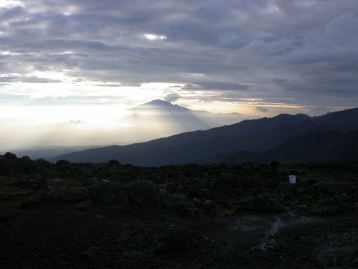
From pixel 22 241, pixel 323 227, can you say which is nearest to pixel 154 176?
pixel 323 227

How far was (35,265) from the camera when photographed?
1474cm

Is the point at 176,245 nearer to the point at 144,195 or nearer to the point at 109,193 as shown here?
the point at 144,195

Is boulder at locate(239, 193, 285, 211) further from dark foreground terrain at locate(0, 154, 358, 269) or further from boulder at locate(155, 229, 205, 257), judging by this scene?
boulder at locate(155, 229, 205, 257)

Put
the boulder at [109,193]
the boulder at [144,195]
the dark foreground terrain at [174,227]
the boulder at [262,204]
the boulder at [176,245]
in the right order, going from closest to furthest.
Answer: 1. the dark foreground terrain at [174,227]
2. the boulder at [176,245]
3. the boulder at [144,195]
4. the boulder at [109,193]
5. the boulder at [262,204]

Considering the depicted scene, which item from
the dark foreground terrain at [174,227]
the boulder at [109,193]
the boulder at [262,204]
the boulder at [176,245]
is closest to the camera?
the dark foreground terrain at [174,227]

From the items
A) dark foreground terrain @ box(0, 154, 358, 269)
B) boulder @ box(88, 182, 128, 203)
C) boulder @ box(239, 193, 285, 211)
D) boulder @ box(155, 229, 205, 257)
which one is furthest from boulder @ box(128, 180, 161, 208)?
boulder @ box(155, 229, 205, 257)

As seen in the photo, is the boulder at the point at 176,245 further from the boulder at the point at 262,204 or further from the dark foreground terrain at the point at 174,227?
the boulder at the point at 262,204

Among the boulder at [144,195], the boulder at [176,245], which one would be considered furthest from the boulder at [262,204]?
the boulder at [176,245]

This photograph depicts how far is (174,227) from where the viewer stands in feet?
67.1

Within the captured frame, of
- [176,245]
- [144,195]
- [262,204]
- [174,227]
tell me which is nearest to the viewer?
[176,245]

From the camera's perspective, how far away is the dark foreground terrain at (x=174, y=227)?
15.9 meters

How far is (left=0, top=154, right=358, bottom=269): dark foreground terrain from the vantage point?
15.9m

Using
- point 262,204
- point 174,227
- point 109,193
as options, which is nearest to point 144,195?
point 109,193

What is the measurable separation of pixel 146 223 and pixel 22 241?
18.5 ft
